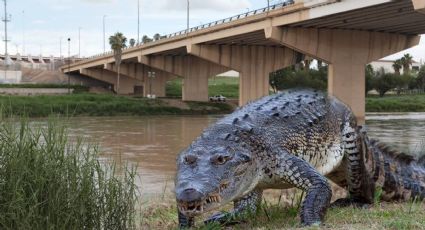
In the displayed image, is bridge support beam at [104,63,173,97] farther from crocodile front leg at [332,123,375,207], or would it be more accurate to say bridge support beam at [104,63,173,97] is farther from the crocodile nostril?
the crocodile nostril

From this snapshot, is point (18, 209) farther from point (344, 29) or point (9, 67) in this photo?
point (9, 67)

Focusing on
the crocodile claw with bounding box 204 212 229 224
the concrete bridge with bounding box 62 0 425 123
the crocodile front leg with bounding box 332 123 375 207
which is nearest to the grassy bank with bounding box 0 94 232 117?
the concrete bridge with bounding box 62 0 425 123

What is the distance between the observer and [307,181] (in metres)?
5.82

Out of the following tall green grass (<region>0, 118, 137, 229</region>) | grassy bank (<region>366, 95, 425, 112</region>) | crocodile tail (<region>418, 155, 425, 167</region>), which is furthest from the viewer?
grassy bank (<region>366, 95, 425, 112</region>)

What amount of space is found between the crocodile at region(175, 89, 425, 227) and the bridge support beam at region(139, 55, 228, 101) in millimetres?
64998

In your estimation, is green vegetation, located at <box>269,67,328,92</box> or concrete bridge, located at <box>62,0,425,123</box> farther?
green vegetation, located at <box>269,67,328,92</box>

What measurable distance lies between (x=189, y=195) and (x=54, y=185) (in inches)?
48.2

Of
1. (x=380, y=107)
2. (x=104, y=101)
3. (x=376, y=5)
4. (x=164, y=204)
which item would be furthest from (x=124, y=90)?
(x=164, y=204)

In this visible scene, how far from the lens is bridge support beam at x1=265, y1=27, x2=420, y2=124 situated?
4347cm

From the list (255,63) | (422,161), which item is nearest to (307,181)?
(422,161)

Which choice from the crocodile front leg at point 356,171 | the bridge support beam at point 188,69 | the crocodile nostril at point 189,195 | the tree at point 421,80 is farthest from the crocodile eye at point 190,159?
the tree at point 421,80

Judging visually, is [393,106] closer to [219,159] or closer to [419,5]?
[419,5]

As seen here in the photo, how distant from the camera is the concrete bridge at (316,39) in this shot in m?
36.7

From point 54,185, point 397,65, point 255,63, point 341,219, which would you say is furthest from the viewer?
point 397,65
